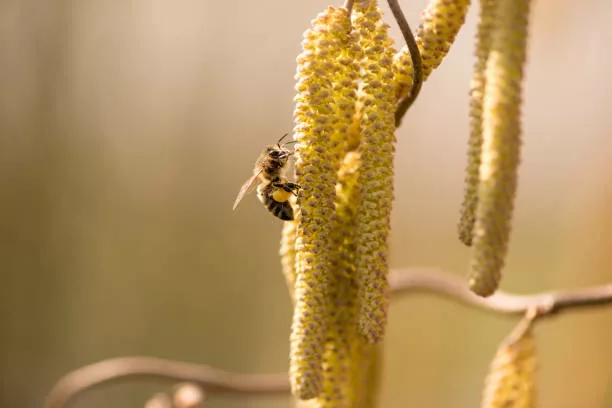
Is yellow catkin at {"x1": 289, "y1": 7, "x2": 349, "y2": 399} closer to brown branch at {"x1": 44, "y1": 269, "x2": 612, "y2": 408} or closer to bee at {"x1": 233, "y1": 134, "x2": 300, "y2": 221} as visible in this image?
bee at {"x1": 233, "y1": 134, "x2": 300, "y2": 221}

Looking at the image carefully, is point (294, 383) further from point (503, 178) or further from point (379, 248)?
point (503, 178)

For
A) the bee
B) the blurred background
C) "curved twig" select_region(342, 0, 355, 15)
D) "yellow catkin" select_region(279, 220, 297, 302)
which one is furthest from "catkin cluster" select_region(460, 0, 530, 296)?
the blurred background

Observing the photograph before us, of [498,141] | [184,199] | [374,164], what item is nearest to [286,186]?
[374,164]

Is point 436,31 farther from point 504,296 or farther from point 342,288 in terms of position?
point 504,296

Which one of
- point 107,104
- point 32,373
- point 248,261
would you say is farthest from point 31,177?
point 248,261

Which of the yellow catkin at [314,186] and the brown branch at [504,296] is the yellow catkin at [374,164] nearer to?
the yellow catkin at [314,186]

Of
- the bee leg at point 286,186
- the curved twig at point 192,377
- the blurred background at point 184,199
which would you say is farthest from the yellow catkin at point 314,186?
the blurred background at point 184,199
